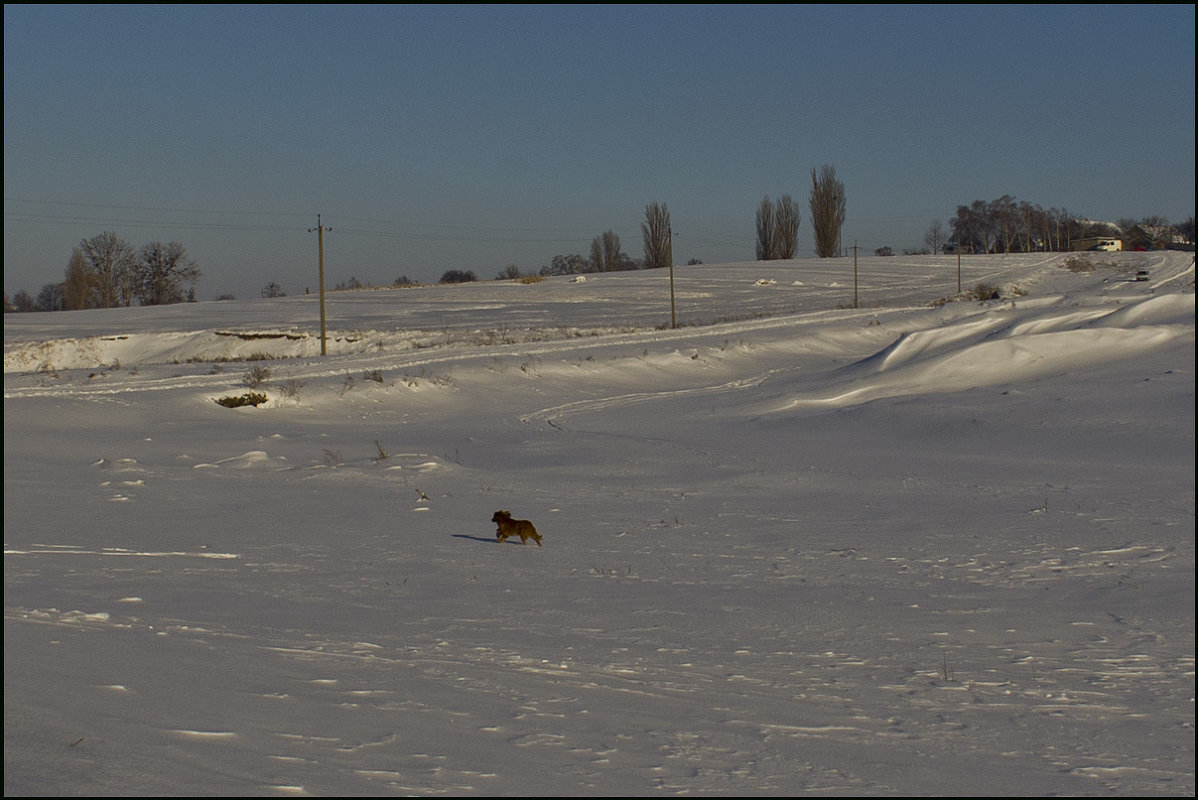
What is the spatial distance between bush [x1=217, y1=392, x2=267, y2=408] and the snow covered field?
0.97 feet

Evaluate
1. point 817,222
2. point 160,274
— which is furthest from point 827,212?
point 160,274

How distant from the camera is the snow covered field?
512cm

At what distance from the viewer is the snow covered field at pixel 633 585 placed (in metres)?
5.12

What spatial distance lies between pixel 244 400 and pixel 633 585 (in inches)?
735

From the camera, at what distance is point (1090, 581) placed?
904 cm

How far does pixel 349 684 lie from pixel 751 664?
8.58 ft

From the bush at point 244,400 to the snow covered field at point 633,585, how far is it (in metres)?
0.29

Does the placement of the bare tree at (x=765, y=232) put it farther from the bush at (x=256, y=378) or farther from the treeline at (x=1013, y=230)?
the bush at (x=256, y=378)

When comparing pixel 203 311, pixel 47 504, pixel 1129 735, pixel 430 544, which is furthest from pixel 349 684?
pixel 203 311

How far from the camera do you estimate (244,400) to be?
25953mm

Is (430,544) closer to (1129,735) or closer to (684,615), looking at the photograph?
(684,615)

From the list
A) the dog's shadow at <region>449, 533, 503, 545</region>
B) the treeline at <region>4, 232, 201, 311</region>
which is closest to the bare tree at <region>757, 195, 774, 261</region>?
the treeline at <region>4, 232, 201, 311</region>

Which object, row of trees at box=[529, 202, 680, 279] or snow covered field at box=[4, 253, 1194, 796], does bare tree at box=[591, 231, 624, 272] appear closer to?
row of trees at box=[529, 202, 680, 279]

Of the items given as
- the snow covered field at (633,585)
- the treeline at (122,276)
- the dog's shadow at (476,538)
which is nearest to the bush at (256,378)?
the snow covered field at (633,585)
